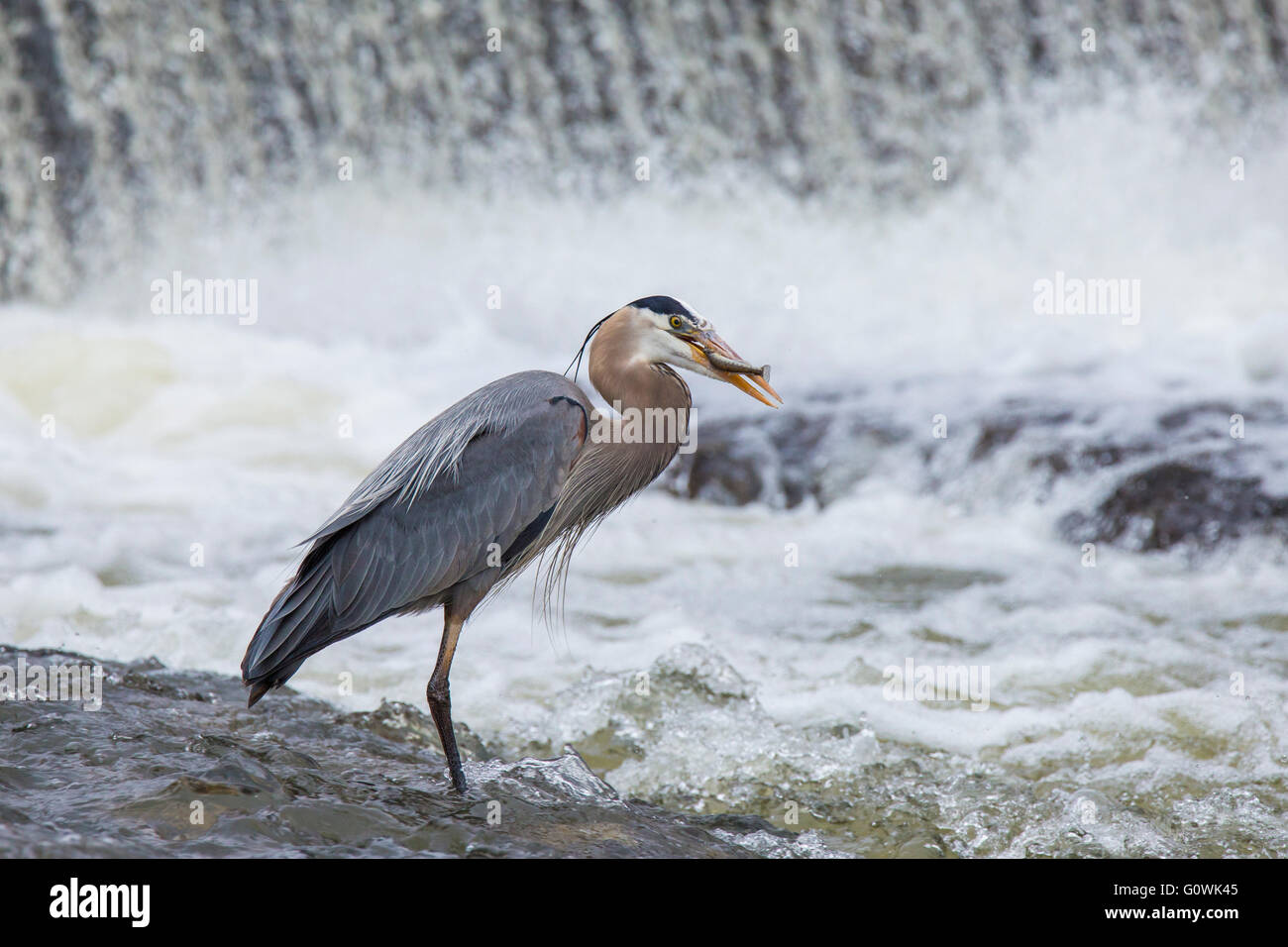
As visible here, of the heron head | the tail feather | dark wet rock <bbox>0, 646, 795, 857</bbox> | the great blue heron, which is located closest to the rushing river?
dark wet rock <bbox>0, 646, 795, 857</bbox>

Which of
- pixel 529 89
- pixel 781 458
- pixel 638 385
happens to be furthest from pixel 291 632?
pixel 529 89

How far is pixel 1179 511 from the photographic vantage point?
23.7 ft

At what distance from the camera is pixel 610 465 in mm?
4387

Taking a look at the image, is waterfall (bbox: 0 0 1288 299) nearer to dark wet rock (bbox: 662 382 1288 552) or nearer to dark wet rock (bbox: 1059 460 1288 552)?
dark wet rock (bbox: 662 382 1288 552)

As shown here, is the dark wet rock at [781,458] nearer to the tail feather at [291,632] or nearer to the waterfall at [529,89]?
the tail feather at [291,632]

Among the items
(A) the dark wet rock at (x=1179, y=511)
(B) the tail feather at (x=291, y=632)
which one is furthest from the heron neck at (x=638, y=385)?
(A) the dark wet rock at (x=1179, y=511)

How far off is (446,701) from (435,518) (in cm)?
57

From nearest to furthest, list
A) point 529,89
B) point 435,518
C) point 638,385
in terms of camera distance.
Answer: point 435,518 < point 638,385 < point 529,89

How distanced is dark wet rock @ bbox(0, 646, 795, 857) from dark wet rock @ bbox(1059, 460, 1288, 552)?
162 inches

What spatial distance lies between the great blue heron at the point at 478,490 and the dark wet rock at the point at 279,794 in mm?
250

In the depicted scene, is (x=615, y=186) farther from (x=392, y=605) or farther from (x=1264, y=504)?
(x=392, y=605)

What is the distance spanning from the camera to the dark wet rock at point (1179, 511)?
7.06m

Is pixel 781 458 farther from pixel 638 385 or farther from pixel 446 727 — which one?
pixel 446 727
